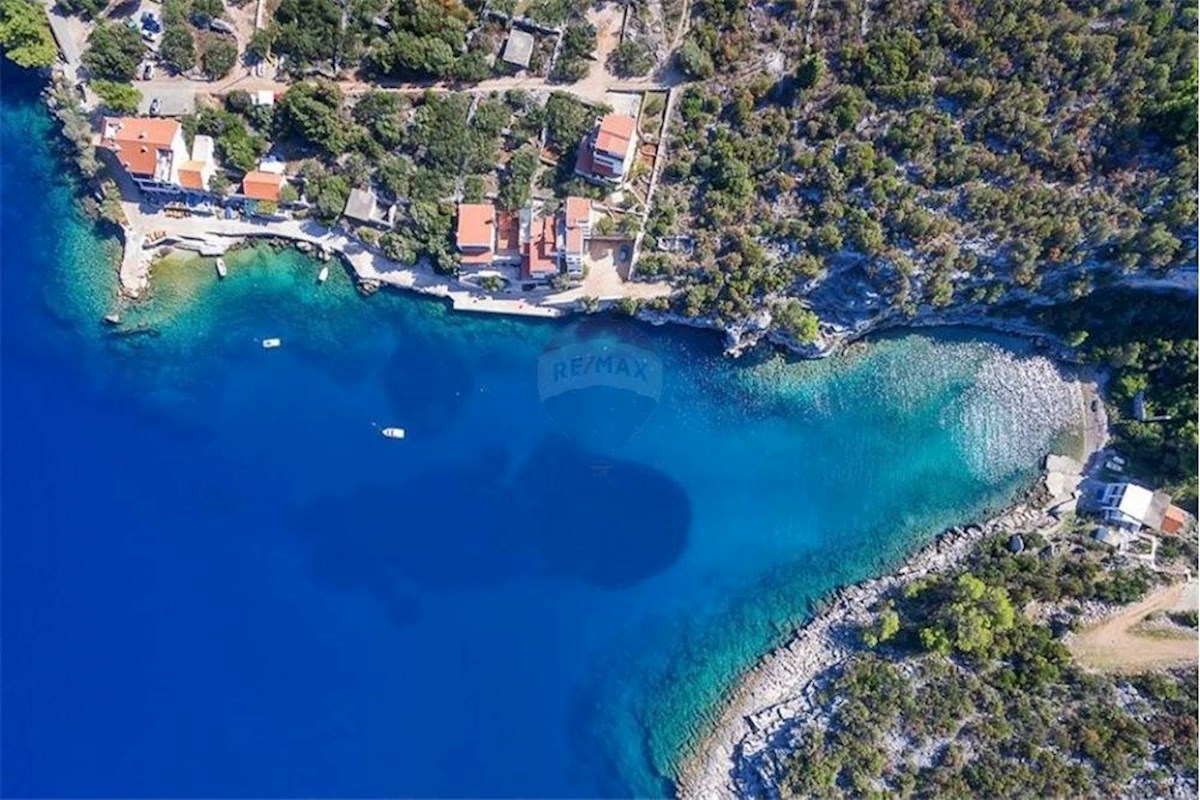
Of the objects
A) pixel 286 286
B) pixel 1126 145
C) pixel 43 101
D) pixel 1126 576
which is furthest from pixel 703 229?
pixel 43 101

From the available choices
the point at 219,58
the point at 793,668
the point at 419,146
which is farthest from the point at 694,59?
the point at 793,668

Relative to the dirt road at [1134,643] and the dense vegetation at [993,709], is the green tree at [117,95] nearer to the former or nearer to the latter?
the dense vegetation at [993,709]

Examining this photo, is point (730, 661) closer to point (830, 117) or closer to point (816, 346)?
point (816, 346)

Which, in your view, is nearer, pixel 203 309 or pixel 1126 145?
pixel 1126 145

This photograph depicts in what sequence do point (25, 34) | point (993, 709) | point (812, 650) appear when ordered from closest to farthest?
point (993, 709) → point (25, 34) → point (812, 650)

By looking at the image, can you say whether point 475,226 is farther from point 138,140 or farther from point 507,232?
point 138,140

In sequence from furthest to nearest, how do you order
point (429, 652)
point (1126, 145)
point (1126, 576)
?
point (429, 652), point (1126, 576), point (1126, 145)

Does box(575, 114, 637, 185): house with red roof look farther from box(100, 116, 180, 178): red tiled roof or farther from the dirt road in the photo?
the dirt road
